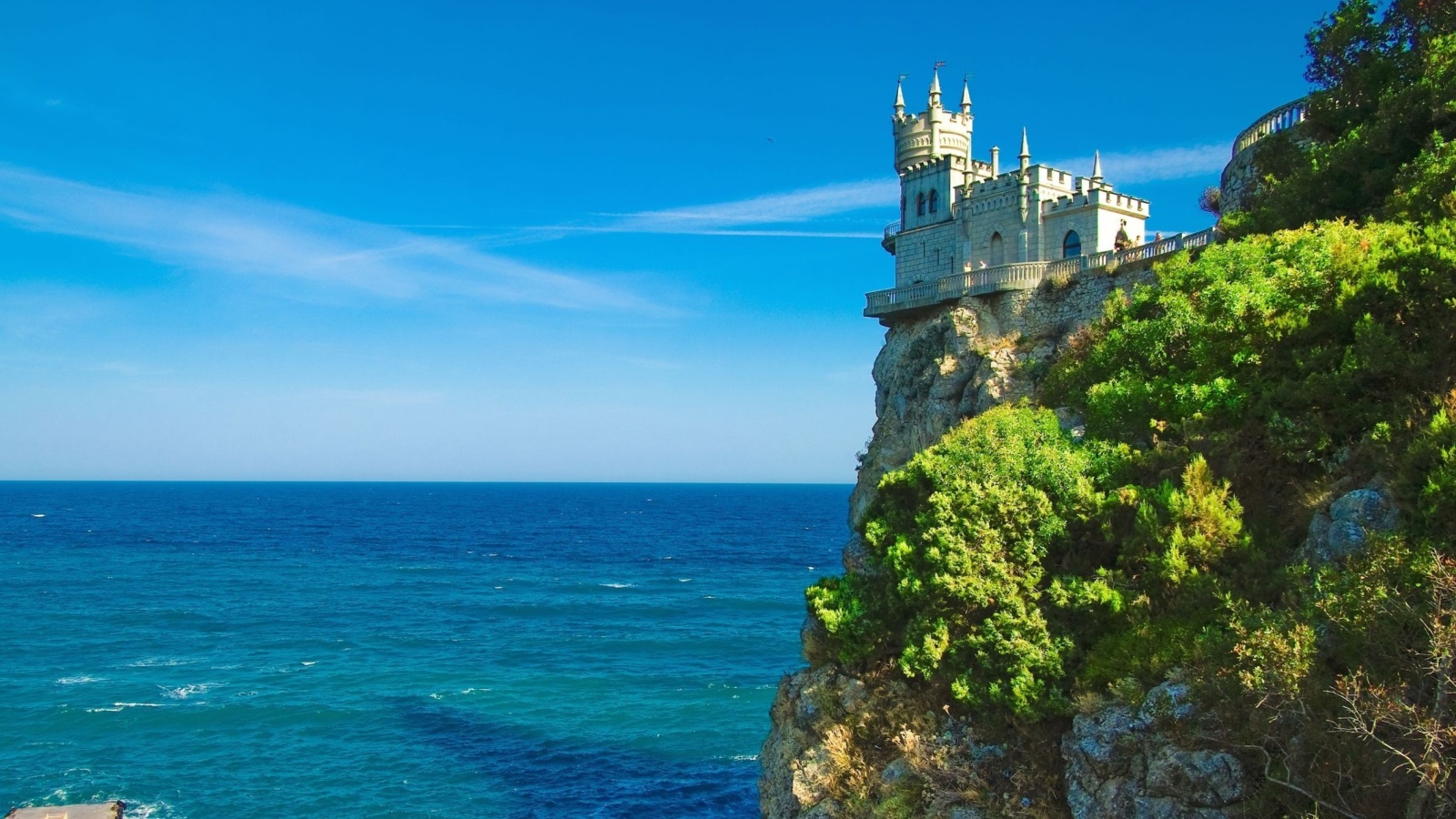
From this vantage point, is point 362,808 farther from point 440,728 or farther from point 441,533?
point 441,533

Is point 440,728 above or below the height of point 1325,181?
below

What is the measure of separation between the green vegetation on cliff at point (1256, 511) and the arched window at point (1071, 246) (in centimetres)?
1281

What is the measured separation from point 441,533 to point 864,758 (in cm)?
12051

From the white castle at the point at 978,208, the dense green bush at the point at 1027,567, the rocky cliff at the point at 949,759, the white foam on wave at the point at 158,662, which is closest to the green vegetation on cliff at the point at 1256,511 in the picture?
the dense green bush at the point at 1027,567

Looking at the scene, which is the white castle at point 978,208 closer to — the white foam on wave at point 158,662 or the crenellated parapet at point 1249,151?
the crenellated parapet at point 1249,151

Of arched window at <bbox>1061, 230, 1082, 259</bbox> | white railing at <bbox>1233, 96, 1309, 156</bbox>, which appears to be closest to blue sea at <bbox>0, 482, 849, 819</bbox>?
arched window at <bbox>1061, 230, 1082, 259</bbox>

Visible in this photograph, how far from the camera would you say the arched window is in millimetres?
37406

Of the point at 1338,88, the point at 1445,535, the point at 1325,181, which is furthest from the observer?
the point at 1338,88

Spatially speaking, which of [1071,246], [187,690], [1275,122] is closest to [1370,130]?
[1275,122]

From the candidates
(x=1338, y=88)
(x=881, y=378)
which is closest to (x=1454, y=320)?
(x=1338, y=88)

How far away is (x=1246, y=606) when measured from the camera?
14945 mm

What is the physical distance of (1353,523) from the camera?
567 inches

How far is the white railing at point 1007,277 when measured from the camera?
1211 inches

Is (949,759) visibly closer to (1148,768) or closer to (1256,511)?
(1148,768)
